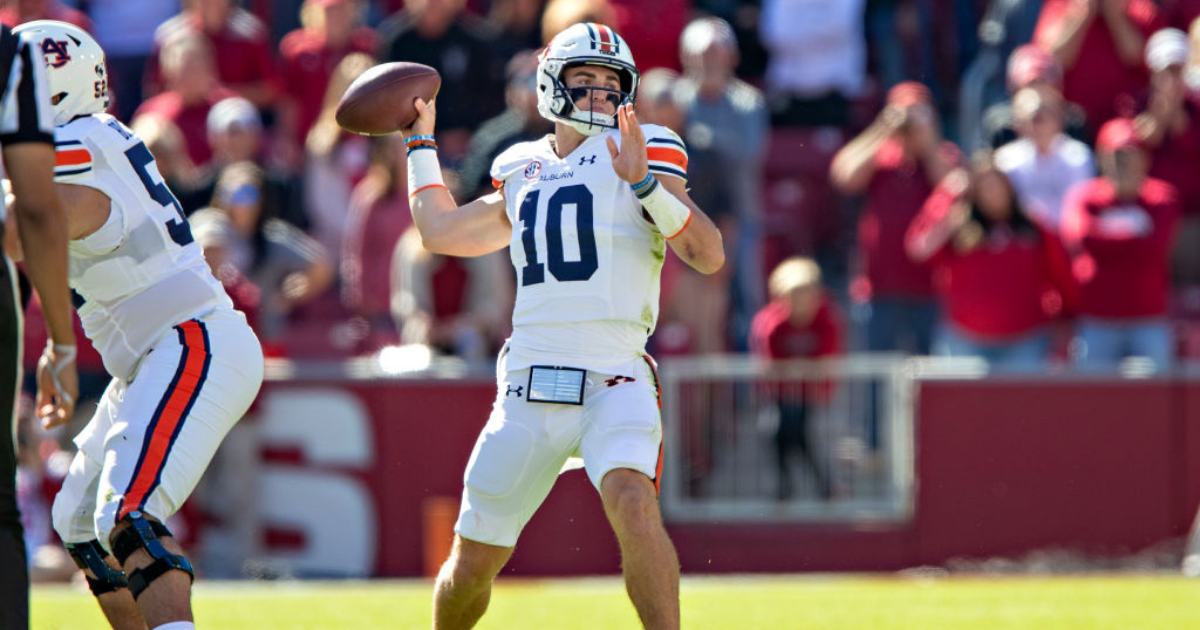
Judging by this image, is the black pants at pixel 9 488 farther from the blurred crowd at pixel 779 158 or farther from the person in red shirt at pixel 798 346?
the person in red shirt at pixel 798 346

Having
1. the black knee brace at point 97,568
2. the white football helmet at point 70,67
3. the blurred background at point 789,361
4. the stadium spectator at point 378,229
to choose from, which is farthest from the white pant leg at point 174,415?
the stadium spectator at point 378,229

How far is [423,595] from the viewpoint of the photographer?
9562 mm

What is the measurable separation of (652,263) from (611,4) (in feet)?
22.9

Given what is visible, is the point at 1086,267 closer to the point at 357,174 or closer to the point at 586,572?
the point at 586,572

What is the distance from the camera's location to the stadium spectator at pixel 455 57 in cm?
1227

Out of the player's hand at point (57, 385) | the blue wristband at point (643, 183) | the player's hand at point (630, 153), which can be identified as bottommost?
the player's hand at point (57, 385)

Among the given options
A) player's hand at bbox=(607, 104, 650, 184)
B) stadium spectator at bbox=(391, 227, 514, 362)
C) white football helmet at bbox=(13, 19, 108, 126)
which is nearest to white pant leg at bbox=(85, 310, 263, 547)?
white football helmet at bbox=(13, 19, 108, 126)

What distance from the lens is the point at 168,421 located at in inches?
Answer: 214

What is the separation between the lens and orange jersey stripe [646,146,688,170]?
18.7ft

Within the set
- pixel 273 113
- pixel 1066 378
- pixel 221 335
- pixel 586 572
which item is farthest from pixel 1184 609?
pixel 273 113

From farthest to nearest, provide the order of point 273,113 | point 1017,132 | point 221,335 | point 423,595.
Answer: point 273,113, point 1017,132, point 423,595, point 221,335

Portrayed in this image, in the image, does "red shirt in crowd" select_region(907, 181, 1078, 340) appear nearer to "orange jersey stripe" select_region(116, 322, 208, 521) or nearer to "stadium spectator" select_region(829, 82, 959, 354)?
"stadium spectator" select_region(829, 82, 959, 354)

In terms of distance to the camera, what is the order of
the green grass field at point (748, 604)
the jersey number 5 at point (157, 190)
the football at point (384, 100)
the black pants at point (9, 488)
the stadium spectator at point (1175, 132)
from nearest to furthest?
the black pants at point (9, 488), the jersey number 5 at point (157, 190), the football at point (384, 100), the green grass field at point (748, 604), the stadium spectator at point (1175, 132)

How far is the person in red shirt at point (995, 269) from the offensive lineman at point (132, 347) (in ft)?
20.4
